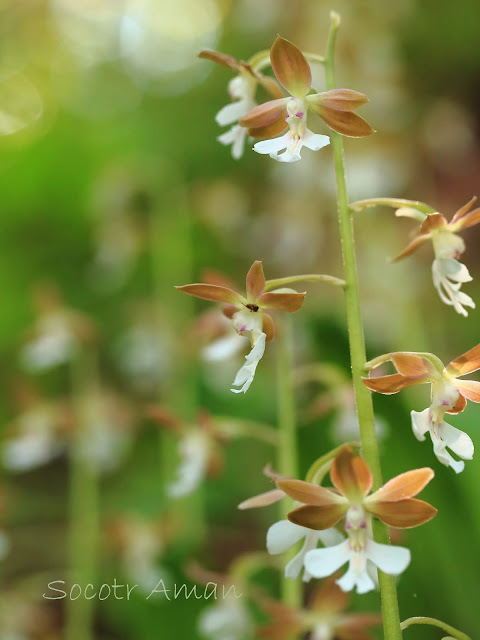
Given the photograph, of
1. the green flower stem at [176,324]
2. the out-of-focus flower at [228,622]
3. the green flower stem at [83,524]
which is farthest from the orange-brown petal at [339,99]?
the green flower stem at [83,524]

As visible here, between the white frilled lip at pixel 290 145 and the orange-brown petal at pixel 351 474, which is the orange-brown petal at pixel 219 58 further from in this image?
the orange-brown petal at pixel 351 474

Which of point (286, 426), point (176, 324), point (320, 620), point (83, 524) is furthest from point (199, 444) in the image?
point (176, 324)

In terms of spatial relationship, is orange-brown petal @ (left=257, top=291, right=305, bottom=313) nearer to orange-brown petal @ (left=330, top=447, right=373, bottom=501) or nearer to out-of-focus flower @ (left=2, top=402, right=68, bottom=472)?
orange-brown petal @ (left=330, top=447, right=373, bottom=501)

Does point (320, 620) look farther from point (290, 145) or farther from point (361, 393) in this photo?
point (290, 145)

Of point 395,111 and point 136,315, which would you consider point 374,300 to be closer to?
point 395,111

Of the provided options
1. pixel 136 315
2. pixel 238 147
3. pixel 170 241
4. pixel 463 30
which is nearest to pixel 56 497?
pixel 136 315

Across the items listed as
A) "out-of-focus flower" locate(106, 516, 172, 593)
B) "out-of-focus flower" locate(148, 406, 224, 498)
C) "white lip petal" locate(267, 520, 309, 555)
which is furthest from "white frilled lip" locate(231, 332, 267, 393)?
"out-of-focus flower" locate(106, 516, 172, 593)

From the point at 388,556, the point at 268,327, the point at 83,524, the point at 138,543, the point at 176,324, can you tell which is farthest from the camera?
the point at 176,324
